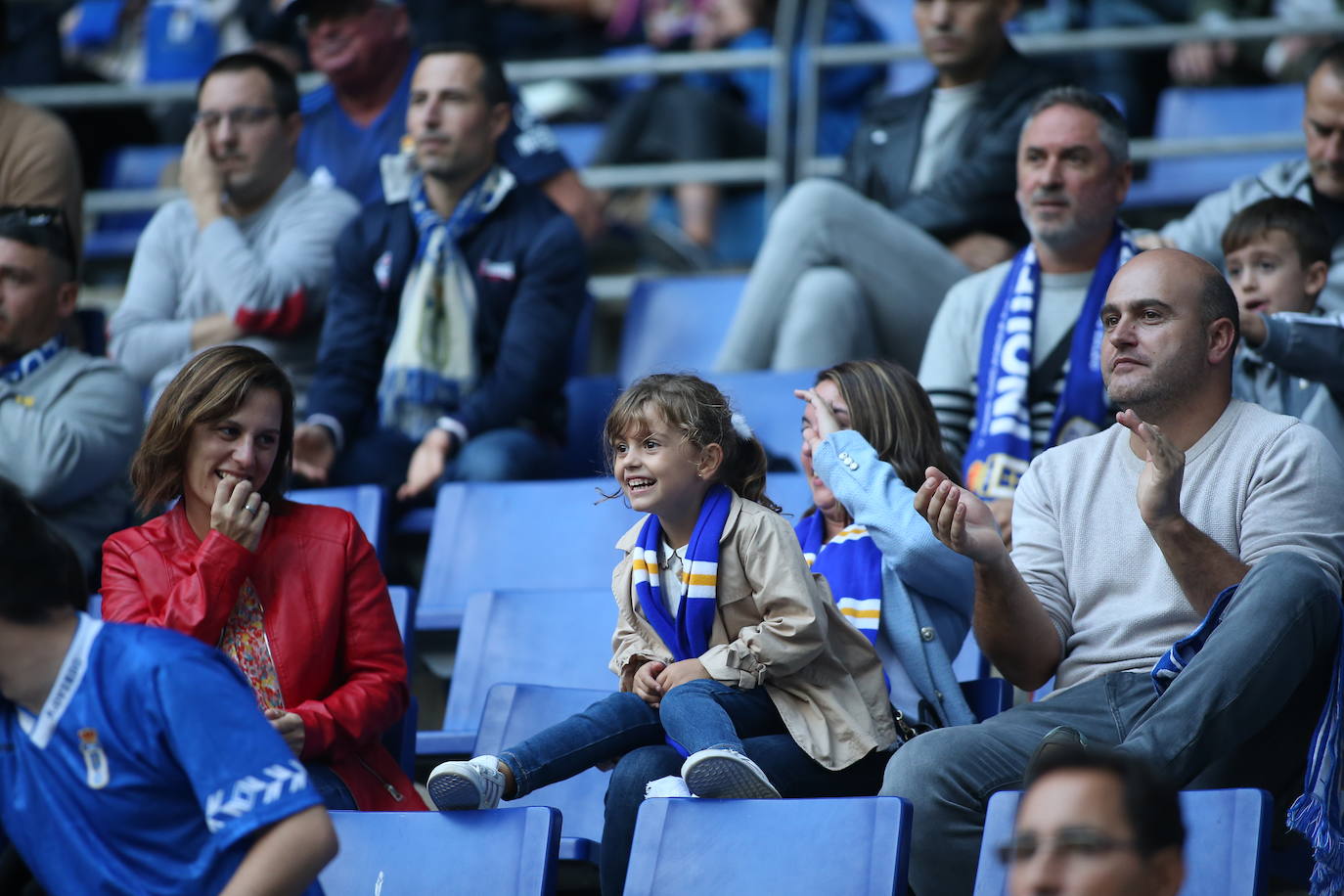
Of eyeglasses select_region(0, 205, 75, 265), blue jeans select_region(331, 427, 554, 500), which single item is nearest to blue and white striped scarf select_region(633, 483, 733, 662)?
blue jeans select_region(331, 427, 554, 500)

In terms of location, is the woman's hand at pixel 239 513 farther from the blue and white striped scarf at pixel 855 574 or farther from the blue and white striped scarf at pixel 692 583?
the blue and white striped scarf at pixel 855 574

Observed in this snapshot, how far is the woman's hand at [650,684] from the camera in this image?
2684 mm

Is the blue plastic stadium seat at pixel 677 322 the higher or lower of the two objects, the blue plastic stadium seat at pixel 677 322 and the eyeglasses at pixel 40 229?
the lower

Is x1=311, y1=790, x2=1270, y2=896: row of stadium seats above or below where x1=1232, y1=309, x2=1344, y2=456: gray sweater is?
below

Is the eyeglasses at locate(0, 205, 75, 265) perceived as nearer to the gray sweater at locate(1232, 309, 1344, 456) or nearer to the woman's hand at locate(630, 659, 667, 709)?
the woman's hand at locate(630, 659, 667, 709)

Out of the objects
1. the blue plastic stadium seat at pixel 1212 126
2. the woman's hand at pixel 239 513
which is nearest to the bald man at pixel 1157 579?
the woman's hand at pixel 239 513

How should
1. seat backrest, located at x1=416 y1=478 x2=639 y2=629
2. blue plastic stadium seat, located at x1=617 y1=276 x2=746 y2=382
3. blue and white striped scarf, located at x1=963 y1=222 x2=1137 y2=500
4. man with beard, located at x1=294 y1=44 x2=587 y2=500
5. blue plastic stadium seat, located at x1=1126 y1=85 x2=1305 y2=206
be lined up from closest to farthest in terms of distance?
blue and white striped scarf, located at x1=963 y1=222 x2=1137 y2=500 → seat backrest, located at x1=416 y1=478 x2=639 y2=629 → man with beard, located at x1=294 y1=44 x2=587 y2=500 → blue plastic stadium seat, located at x1=617 y1=276 x2=746 y2=382 → blue plastic stadium seat, located at x1=1126 y1=85 x2=1305 y2=206

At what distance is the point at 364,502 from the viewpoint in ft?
12.0

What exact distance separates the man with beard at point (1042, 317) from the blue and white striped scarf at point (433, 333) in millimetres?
1085

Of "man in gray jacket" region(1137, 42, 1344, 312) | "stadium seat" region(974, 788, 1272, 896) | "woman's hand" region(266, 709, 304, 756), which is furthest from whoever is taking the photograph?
"man in gray jacket" region(1137, 42, 1344, 312)

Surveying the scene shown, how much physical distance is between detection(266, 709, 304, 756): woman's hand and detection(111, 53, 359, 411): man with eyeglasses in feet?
5.99

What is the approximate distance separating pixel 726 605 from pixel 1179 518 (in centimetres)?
68

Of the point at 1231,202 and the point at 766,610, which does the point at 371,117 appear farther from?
the point at 766,610

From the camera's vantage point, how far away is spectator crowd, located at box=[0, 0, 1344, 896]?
1.90m
